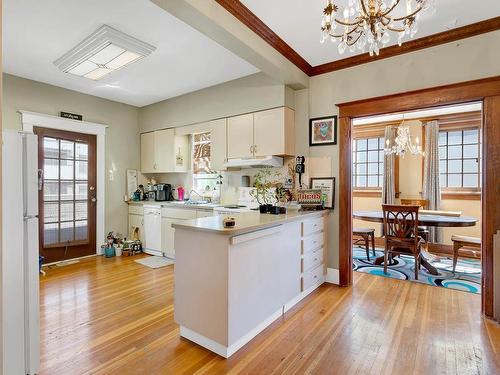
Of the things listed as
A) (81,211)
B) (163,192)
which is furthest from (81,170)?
(163,192)

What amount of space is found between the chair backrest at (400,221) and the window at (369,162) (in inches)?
86.6

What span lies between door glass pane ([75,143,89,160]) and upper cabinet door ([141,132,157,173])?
977mm

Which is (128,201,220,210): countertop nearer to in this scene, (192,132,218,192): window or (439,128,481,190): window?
(192,132,218,192): window

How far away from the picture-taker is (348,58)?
3.26 m

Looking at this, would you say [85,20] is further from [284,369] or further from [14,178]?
[284,369]

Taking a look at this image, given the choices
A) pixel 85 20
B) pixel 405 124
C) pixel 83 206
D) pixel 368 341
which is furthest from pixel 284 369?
pixel 405 124

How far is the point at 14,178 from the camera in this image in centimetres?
164

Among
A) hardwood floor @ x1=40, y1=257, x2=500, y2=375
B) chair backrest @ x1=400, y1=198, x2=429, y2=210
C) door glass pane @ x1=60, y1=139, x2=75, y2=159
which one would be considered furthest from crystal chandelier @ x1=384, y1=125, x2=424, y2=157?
door glass pane @ x1=60, y1=139, x2=75, y2=159

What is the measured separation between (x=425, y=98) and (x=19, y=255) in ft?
11.9

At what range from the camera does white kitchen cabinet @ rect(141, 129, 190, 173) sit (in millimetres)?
4852

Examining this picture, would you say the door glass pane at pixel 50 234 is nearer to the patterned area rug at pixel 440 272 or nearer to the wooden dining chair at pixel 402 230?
the patterned area rug at pixel 440 272

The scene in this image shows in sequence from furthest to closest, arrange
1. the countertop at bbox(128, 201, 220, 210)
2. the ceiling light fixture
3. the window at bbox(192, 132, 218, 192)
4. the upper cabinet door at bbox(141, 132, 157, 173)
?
the upper cabinet door at bbox(141, 132, 157, 173), the window at bbox(192, 132, 218, 192), the countertop at bbox(128, 201, 220, 210), the ceiling light fixture

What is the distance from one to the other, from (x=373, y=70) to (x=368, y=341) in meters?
2.75

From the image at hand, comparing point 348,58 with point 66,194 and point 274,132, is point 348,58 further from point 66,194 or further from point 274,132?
point 66,194
